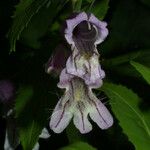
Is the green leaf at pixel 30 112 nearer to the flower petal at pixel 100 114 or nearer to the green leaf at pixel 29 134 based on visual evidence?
the green leaf at pixel 29 134

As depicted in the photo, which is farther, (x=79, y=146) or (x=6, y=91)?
(x=6, y=91)

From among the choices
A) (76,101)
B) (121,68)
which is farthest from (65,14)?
(76,101)

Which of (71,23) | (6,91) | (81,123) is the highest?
(71,23)

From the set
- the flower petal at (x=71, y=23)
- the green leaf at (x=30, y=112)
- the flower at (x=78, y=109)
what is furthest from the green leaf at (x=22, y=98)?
the flower petal at (x=71, y=23)

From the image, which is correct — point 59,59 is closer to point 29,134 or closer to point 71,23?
point 71,23

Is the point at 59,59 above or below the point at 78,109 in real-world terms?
above

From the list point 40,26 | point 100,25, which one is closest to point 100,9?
point 40,26
